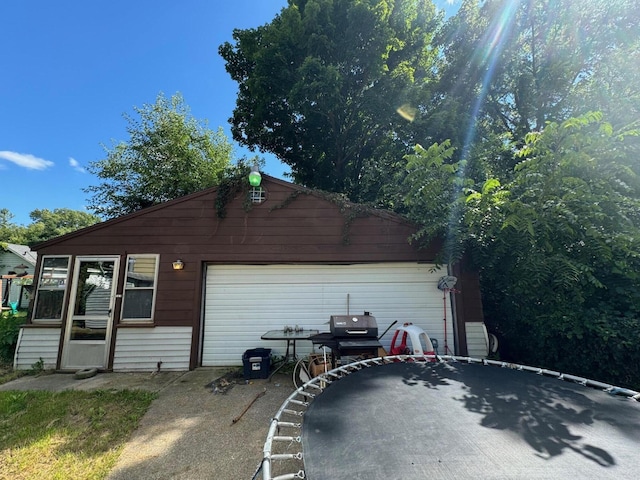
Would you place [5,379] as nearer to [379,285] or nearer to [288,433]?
[288,433]

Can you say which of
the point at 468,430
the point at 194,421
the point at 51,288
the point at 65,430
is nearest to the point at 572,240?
the point at 468,430

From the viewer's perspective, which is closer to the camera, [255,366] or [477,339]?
[255,366]

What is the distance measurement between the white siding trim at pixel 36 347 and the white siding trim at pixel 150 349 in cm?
A: 118

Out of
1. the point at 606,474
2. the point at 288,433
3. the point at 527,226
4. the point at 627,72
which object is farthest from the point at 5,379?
the point at 627,72

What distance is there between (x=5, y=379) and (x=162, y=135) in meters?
10.4

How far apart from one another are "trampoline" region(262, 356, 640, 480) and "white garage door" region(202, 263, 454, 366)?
264 centimetres

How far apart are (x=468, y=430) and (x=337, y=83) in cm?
849

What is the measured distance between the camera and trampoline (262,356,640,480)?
54.3 inches

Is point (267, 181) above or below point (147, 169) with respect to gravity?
below

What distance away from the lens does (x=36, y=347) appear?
5223 mm

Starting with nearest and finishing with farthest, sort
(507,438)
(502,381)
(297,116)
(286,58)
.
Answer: (507,438), (502,381), (286,58), (297,116)

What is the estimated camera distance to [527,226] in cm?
388

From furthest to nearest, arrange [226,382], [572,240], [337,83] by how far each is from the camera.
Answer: [337,83]
[226,382]
[572,240]

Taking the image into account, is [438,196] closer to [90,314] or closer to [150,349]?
[150,349]
